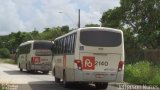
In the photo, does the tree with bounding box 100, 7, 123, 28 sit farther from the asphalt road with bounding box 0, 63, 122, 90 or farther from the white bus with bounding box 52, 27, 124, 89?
the white bus with bounding box 52, 27, 124, 89

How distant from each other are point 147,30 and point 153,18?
1.78 m

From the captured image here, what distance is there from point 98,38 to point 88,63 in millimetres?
1329

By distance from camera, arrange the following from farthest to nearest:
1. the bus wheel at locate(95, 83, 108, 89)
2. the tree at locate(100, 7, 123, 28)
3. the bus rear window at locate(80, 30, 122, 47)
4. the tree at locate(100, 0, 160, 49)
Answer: the tree at locate(100, 7, 123, 28)
the tree at locate(100, 0, 160, 49)
the bus wheel at locate(95, 83, 108, 89)
the bus rear window at locate(80, 30, 122, 47)

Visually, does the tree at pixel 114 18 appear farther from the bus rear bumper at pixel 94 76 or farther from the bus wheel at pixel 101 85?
the bus rear bumper at pixel 94 76

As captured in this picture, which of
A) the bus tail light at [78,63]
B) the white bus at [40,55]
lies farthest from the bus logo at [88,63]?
the white bus at [40,55]

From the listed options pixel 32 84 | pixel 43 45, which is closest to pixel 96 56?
pixel 32 84

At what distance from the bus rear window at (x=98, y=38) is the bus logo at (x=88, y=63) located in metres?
0.68

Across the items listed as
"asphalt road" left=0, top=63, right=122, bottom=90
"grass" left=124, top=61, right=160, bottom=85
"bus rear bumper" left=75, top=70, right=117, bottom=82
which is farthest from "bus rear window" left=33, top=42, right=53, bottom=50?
"bus rear bumper" left=75, top=70, right=117, bottom=82

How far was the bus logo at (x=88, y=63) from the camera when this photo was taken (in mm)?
21875

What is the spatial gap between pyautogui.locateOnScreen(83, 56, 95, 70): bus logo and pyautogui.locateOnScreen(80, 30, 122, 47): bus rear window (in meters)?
0.68

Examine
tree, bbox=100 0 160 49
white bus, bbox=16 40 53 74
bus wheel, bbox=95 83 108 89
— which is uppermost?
tree, bbox=100 0 160 49

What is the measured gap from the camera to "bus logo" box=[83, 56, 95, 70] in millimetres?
21875

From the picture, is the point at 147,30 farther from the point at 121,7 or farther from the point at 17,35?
the point at 17,35

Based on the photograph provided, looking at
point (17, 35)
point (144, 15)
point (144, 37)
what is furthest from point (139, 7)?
point (17, 35)
